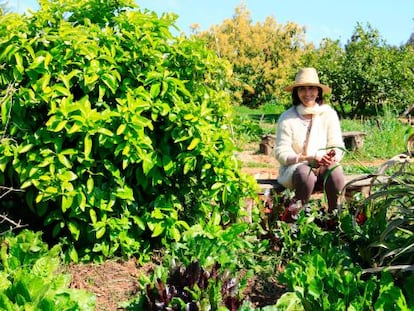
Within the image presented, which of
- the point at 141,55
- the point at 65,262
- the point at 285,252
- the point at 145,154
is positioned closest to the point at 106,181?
the point at 145,154

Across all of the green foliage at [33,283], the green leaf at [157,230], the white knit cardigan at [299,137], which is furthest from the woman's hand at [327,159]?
the green foliage at [33,283]

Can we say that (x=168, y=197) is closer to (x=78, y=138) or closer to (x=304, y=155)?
(x=78, y=138)

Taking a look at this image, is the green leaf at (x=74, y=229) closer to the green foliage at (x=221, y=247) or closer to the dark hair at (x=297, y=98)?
the green foliage at (x=221, y=247)

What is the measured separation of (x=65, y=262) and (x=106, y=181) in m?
0.57

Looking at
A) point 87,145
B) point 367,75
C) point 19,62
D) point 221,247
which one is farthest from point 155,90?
point 367,75

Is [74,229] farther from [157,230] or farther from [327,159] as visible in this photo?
[327,159]

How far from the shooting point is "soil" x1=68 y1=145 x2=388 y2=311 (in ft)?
11.3

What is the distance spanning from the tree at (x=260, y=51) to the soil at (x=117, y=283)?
20.5m

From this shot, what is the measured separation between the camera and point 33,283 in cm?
259

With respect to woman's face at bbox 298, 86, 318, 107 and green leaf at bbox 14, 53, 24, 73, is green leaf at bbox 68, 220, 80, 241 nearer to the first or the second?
green leaf at bbox 14, 53, 24, 73

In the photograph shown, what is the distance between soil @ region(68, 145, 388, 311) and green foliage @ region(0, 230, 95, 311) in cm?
43

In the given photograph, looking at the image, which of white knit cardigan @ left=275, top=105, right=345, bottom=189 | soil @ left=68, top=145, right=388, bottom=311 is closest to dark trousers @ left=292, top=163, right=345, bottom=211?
white knit cardigan @ left=275, top=105, right=345, bottom=189

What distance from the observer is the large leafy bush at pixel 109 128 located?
365 centimetres

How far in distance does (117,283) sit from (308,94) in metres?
2.47
